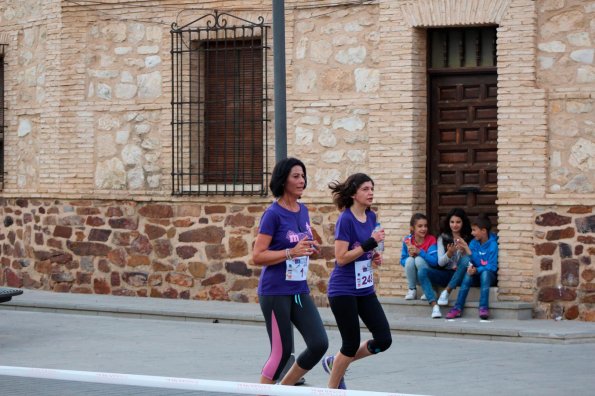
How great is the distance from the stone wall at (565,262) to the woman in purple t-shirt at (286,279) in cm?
738

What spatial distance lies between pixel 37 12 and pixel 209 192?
13.6 ft

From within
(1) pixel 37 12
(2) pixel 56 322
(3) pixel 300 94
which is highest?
(1) pixel 37 12

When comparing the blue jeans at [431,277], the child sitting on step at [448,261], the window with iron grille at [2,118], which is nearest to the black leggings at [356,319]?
the child sitting on step at [448,261]

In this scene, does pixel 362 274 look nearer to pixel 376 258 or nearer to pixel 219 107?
pixel 376 258

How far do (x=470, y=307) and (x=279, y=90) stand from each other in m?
4.66

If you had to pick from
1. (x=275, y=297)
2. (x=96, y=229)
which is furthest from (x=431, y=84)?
(x=275, y=297)

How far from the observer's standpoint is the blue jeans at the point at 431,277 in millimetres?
17266

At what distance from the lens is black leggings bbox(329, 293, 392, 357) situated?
10578 millimetres

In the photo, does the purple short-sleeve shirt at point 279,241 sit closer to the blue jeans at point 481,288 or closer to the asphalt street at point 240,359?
the asphalt street at point 240,359

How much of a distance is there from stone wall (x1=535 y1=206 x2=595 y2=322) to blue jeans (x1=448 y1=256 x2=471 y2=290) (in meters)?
0.89

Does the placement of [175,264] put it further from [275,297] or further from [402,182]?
[275,297]

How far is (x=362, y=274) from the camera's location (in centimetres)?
1062

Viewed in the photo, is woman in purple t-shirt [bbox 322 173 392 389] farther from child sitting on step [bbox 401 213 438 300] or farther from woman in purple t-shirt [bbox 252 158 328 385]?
child sitting on step [bbox 401 213 438 300]

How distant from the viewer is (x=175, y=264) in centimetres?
2019
